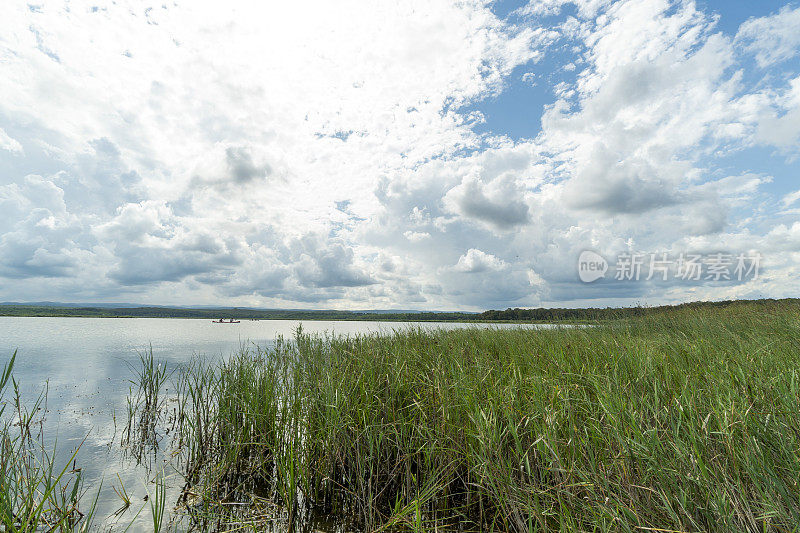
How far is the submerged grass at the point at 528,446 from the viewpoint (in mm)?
2283

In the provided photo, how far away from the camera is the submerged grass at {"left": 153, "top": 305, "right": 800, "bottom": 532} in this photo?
89.9 inches

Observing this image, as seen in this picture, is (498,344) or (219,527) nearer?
(219,527)

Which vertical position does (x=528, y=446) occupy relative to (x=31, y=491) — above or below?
below

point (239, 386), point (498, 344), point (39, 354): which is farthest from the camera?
point (39, 354)

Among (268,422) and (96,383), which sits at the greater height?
(268,422)

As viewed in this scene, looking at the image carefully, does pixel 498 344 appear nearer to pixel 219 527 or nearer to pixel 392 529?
pixel 392 529

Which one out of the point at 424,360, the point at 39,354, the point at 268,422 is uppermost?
the point at 424,360

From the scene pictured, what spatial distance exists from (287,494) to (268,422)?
55.1 inches

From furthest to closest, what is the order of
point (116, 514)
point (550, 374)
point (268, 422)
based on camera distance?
point (268, 422) < point (550, 374) < point (116, 514)

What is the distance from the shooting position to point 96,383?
11688mm

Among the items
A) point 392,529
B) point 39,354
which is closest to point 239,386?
point 392,529

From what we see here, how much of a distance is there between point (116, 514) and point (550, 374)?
19.2 ft

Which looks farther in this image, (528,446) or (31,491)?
(528,446)

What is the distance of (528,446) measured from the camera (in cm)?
354
